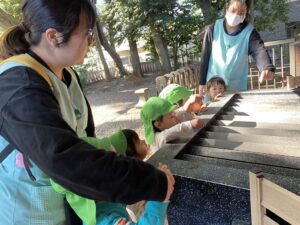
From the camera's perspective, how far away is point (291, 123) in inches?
73.9

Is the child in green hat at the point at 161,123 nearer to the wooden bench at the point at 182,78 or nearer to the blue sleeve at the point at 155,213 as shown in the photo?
the blue sleeve at the point at 155,213

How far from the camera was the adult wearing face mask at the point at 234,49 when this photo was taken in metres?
2.74

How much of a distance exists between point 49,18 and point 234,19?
2.25 metres

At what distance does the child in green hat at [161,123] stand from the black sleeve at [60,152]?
106cm

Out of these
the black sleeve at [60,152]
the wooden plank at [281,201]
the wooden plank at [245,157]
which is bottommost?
the wooden plank at [245,157]

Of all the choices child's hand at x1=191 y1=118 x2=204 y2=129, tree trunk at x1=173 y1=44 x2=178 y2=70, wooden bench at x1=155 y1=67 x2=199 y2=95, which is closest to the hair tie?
child's hand at x1=191 y1=118 x2=204 y2=129

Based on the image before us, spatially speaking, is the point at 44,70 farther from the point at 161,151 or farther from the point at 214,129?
the point at 214,129

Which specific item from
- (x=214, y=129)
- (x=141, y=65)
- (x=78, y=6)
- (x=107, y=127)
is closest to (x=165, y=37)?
(x=141, y=65)

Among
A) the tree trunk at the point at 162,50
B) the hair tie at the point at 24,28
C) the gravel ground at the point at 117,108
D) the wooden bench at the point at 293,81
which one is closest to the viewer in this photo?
the hair tie at the point at 24,28

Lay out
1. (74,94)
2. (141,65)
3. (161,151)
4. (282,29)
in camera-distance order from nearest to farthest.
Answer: (74,94)
(161,151)
(282,29)
(141,65)

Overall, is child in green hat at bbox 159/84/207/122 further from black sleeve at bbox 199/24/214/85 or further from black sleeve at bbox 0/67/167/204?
black sleeve at bbox 0/67/167/204

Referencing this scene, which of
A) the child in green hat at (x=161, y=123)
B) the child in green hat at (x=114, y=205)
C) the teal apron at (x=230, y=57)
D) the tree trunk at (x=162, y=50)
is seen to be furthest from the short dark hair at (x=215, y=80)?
the tree trunk at (x=162, y=50)

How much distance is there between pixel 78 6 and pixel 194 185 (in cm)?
76

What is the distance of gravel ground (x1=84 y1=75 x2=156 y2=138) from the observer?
7176mm
